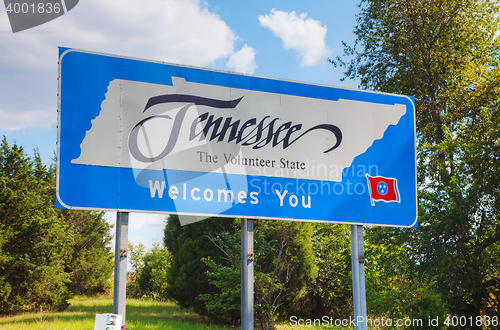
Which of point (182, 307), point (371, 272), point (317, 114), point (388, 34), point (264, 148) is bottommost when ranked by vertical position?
point (182, 307)

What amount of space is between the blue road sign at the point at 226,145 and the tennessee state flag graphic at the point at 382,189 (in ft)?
0.09

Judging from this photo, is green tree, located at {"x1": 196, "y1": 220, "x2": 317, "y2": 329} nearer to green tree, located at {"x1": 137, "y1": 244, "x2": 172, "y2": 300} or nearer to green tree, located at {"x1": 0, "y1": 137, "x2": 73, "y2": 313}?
green tree, located at {"x1": 0, "y1": 137, "x2": 73, "y2": 313}

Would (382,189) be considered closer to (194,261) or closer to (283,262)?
(283,262)

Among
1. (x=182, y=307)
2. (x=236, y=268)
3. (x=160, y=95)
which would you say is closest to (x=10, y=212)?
(x=182, y=307)

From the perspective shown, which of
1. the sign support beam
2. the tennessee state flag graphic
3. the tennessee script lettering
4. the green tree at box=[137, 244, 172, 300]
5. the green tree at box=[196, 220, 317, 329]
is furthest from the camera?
the green tree at box=[137, 244, 172, 300]

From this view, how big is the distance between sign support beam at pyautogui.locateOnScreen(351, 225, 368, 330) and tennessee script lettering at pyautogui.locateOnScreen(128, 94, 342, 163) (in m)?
2.18

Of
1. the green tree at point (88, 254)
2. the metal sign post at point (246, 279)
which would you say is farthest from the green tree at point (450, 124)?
the green tree at point (88, 254)

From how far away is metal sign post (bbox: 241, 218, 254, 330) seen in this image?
826 cm

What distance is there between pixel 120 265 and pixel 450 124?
16.4 meters

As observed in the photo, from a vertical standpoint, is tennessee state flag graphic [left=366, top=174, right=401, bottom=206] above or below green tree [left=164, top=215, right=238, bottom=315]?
above

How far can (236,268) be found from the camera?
15.1 meters

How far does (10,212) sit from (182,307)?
1002cm

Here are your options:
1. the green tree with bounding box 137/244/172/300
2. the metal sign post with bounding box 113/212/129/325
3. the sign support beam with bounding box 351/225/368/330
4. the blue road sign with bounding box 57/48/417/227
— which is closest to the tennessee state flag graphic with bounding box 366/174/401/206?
the blue road sign with bounding box 57/48/417/227

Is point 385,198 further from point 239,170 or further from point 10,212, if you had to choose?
point 10,212
